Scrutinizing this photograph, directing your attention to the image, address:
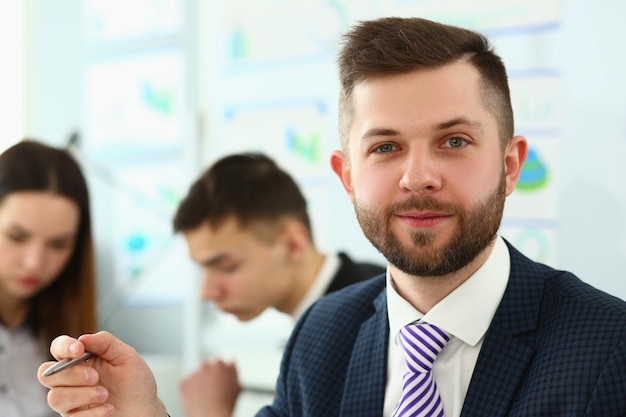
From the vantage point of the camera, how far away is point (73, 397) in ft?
3.06

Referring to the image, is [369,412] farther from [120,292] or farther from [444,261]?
[120,292]

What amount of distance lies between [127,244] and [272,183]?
4.43 ft

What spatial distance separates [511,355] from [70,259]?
1372mm

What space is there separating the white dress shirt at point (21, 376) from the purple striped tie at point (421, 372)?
1.20 metres

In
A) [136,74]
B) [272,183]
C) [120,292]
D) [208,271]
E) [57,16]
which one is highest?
[57,16]

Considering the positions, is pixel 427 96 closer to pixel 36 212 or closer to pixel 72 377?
pixel 72 377

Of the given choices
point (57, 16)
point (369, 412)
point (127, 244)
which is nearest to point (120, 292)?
point (127, 244)

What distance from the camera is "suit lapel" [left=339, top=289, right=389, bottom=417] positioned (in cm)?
98

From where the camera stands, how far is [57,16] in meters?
3.22

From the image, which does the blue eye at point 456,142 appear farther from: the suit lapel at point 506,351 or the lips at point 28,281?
the lips at point 28,281

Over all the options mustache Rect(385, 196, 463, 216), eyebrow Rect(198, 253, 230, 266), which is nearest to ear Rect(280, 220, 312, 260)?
eyebrow Rect(198, 253, 230, 266)

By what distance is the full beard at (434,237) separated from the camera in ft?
2.93

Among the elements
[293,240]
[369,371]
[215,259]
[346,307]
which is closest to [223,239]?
[215,259]

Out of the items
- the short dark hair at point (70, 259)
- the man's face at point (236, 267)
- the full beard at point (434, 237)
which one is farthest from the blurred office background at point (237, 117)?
the full beard at point (434, 237)
